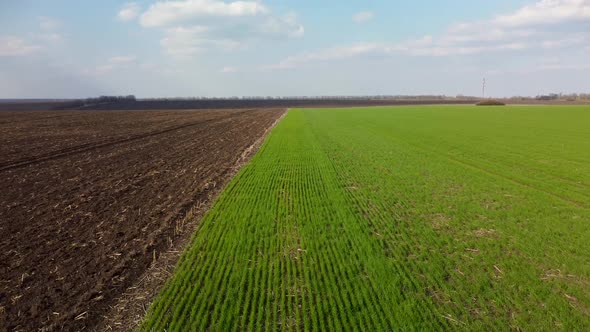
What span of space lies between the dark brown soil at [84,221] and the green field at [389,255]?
110 cm

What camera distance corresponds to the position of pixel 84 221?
9398 millimetres

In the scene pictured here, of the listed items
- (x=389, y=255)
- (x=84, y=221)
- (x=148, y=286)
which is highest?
(x=84, y=221)

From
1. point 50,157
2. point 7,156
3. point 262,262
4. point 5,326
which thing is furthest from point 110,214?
point 7,156

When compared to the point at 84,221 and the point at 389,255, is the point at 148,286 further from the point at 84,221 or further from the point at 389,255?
the point at 389,255

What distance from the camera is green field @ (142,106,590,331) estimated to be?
5.39 m

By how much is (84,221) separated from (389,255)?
26.7ft

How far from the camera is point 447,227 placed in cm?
897

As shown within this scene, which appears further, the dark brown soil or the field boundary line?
the dark brown soil

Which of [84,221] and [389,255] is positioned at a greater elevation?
[84,221]

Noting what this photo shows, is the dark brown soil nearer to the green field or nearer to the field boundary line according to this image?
the field boundary line

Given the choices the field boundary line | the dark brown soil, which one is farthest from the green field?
the dark brown soil

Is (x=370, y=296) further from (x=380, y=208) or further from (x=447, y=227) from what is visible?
(x=380, y=208)

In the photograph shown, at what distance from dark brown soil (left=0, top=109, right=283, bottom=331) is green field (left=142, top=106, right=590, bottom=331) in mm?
1103

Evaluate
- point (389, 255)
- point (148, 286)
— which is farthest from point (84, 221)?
point (389, 255)
